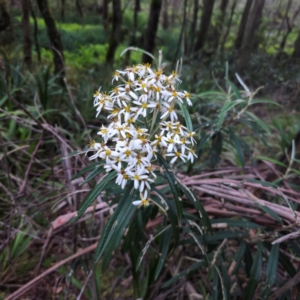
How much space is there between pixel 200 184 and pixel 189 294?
584 mm

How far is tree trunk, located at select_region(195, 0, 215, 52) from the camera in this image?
6.49 meters

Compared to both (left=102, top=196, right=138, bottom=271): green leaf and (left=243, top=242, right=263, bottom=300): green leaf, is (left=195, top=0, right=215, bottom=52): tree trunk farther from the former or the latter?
(left=102, top=196, right=138, bottom=271): green leaf

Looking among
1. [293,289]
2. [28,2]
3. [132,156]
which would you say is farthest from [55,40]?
[293,289]

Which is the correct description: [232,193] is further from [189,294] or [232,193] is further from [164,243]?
[189,294]

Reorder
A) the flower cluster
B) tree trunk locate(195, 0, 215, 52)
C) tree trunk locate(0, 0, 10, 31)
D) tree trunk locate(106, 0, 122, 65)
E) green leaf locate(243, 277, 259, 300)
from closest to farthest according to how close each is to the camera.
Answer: the flower cluster, green leaf locate(243, 277, 259, 300), tree trunk locate(0, 0, 10, 31), tree trunk locate(106, 0, 122, 65), tree trunk locate(195, 0, 215, 52)

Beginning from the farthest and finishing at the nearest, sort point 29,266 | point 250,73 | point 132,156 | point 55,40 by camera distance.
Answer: point 250,73
point 55,40
point 29,266
point 132,156

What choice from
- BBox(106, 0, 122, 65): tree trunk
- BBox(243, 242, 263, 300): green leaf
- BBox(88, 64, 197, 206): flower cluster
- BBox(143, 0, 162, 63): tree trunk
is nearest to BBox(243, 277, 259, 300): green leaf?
BBox(243, 242, 263, 300): green leaf

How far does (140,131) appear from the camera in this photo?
85cm

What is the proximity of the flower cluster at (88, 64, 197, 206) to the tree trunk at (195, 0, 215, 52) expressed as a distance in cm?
629

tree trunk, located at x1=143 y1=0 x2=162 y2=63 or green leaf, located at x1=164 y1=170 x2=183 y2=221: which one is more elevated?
green leaf, located at x1=164 y1=170 x2=183 y2=221

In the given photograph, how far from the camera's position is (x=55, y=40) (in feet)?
11.4

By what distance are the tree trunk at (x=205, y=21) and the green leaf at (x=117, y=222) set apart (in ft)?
21.1

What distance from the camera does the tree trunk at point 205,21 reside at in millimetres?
6488

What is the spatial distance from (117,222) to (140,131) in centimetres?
31
